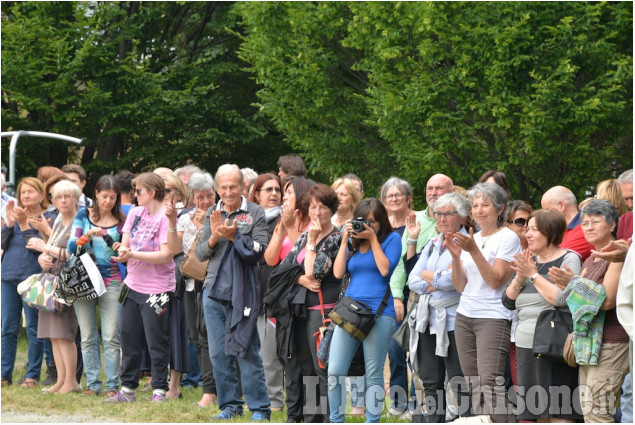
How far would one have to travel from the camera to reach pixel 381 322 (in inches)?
280

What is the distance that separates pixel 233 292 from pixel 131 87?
11.7 m

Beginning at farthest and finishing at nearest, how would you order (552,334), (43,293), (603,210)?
(43,293) → (552,334) → (603,210)

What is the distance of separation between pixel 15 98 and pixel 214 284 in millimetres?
11198

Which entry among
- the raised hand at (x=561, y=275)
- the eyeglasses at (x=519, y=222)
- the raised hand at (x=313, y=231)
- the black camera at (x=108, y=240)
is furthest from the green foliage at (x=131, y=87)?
the raised hand at (x=561, y=275)

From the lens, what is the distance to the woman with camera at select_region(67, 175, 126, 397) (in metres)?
9.12

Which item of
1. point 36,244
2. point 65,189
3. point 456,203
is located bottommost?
point 36,244

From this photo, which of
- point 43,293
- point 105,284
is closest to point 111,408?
point 105,284

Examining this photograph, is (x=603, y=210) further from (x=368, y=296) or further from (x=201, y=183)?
(x=201, y=183)

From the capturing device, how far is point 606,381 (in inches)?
246

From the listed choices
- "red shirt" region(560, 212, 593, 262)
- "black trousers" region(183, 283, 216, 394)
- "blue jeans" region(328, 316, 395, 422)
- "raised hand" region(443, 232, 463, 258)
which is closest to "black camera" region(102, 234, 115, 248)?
"black trousers" region(183, 283, 216, 394)

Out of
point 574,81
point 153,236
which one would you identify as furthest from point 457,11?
point 153,236

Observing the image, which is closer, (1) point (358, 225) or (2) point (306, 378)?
(1) point (358, 225)

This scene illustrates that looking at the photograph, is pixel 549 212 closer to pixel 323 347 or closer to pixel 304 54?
pixel 323 347

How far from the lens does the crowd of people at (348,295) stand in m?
6.52
